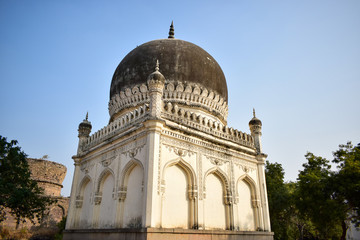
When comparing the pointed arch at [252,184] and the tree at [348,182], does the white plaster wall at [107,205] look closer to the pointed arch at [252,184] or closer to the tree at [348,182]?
the pointed arch at [252,184]

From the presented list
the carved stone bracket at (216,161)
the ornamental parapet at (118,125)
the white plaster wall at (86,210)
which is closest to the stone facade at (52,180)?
the white plaster wall at (86,210)

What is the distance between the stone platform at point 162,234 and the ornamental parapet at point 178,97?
15.5ft

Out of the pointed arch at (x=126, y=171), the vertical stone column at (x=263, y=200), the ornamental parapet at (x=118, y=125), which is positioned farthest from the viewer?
the vertical stone column at (x=263, y=200)

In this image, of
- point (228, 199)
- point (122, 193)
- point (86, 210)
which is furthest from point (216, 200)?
point (86, 210)

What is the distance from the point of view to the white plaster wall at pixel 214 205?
8156 millimetres

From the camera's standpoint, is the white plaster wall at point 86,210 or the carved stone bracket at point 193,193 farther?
the white plaster wall at point 86,210

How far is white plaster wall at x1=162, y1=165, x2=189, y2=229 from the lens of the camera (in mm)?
7250

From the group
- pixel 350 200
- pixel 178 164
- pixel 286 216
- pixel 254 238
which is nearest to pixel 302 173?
pixel 350 200

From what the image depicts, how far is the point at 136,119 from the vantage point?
27.3ft

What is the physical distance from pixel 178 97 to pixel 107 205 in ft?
15.3

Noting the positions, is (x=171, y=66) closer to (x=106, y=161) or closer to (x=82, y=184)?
(x=106, y=161)

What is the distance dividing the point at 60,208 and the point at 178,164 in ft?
70.1

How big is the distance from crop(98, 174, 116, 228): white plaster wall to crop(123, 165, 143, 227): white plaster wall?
540 millimetres

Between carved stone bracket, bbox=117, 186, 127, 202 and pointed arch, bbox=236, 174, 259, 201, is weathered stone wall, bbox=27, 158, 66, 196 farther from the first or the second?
pointed arch, bbox=236, 174, 259, 201
